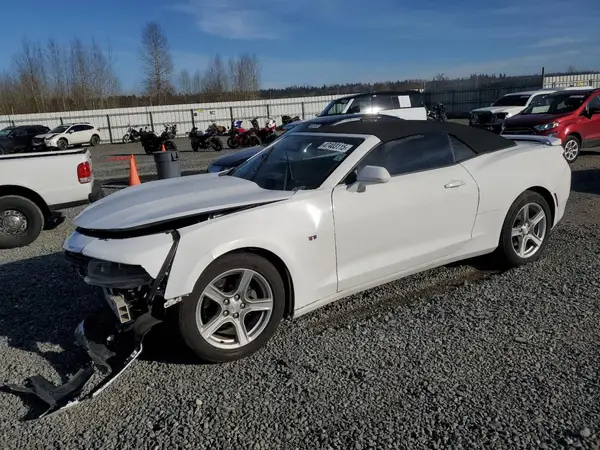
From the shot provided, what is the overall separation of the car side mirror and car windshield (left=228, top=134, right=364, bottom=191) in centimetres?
22

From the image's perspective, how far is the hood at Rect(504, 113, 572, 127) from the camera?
11.7 metres

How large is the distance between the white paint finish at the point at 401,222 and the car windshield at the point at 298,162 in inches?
11.7

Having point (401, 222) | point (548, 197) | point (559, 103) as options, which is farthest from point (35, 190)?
point (559, 103)

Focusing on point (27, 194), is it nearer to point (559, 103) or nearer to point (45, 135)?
point (559, 103)

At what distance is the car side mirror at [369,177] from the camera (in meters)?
3.61

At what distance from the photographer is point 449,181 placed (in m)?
Answer: 4.20

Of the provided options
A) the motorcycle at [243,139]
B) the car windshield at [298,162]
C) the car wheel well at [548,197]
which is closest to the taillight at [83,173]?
the car windshield at [298,162]

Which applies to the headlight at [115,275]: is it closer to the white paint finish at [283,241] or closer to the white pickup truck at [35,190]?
the white paint finish at [283,241]

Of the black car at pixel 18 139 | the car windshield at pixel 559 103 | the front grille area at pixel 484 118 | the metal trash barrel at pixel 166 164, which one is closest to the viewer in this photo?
the metal trash barrel at pixel 166 164

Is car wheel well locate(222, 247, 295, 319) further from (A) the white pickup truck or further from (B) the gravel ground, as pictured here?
(A) the white pickup truck

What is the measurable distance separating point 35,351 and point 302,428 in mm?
2232

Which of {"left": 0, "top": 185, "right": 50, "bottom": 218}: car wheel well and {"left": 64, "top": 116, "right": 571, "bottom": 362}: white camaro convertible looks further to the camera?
{"left": 0, "top": 185, "right": 50, "bottom": 218}: car wheel well

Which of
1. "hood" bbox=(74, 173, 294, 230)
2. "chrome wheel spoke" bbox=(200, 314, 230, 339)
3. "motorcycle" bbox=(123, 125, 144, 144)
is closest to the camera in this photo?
"chrome wheel spoke" bbox=(200, 314, 230, 339)

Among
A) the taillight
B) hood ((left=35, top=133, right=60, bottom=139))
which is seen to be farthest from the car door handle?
hood ((left=35, top=133, right=60, bottom=139))
